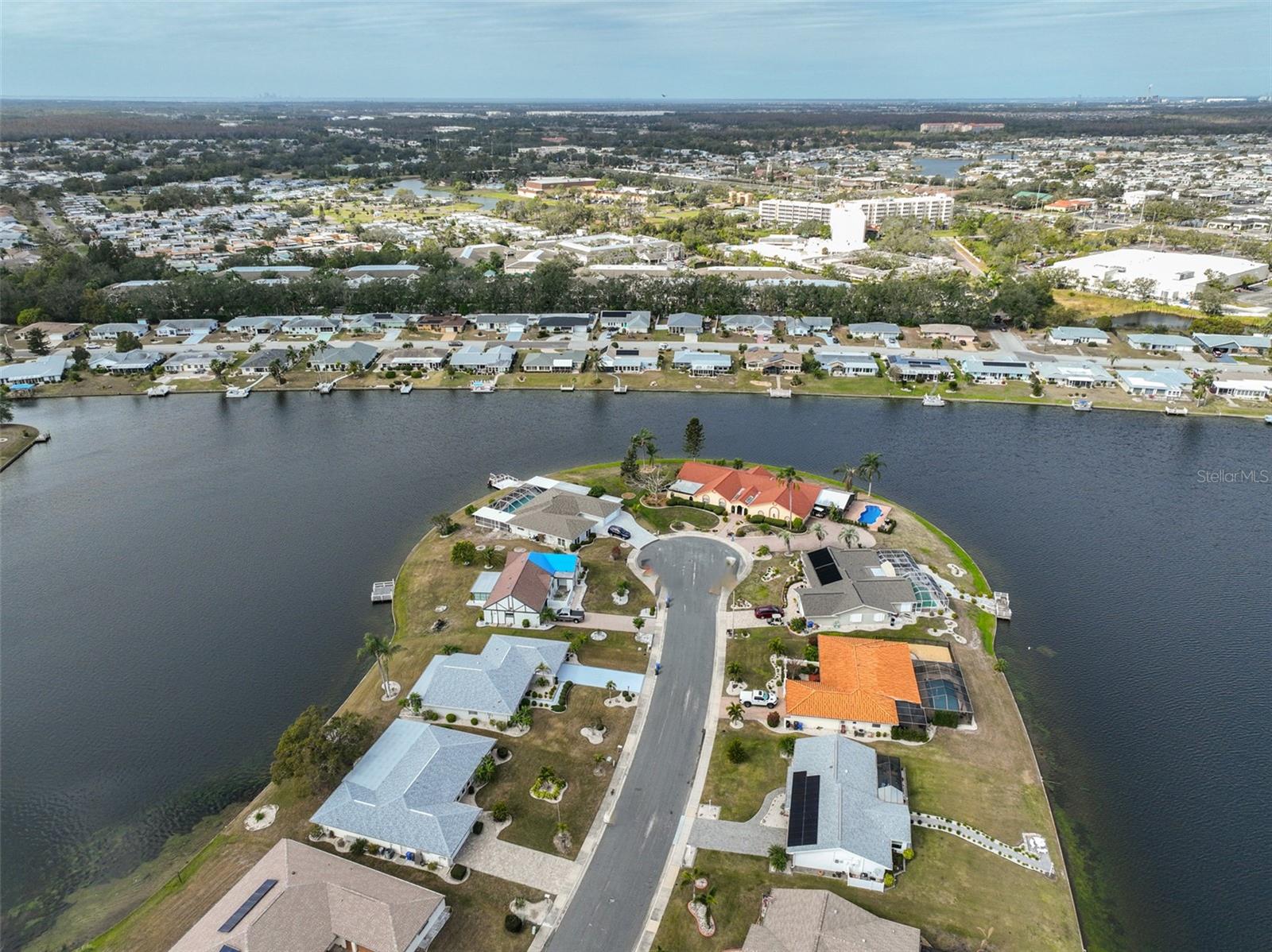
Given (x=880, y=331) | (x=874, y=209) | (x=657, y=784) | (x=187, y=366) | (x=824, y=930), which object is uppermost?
(x=874, y=209)

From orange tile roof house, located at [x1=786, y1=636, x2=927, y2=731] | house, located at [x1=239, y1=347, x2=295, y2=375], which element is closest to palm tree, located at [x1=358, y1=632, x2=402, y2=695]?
orange tile roof house, located at [x1=786, y1=636, x2=927, y2=731]

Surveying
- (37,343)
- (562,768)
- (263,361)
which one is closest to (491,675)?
(562,768)

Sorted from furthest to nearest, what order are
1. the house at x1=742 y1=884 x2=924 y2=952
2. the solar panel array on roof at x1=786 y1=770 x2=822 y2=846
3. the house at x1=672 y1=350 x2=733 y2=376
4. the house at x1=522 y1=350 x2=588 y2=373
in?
the house at x1=522 y1=350 x2=588 y2=373, the house at x1=672 y1=350 x2=733 y2=376, the solar panel array on roof at x1=786 y1=770 x2=822 y2=846, the house at x1=742 y1=884 x2=924 y2=952

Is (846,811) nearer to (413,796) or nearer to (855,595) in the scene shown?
(855,595)

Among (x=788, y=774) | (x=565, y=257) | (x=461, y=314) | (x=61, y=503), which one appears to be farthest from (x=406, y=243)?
(x=788, y=774)

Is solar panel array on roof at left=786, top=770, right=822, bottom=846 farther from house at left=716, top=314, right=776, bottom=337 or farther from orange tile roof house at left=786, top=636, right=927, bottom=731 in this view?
house at left=716, top=314, right=776, bottom=337

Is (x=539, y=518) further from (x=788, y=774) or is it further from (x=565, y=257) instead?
(x=565, y=257)
